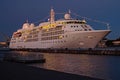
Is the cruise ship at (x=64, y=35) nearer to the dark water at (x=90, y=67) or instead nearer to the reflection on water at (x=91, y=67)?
Answer: the reflection on water at (x=91, y=67)

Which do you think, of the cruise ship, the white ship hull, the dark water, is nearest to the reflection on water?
the dark water

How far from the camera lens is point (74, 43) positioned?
249ft

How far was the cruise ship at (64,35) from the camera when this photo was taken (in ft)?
241

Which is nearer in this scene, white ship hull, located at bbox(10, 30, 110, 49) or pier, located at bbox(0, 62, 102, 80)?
pier, located at bbox(0, 62, 102, 80)

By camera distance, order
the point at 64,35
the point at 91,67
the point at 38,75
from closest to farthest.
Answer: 1. the point at 38,75
2. the point at 91,67
3. the point at 64,35

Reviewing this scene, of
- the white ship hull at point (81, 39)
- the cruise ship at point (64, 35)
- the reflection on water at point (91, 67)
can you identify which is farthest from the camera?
the cruise ship at point (64, 35)

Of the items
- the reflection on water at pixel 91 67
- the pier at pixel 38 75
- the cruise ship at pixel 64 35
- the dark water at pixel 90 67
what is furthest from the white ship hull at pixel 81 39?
the pier at pixel 38 75

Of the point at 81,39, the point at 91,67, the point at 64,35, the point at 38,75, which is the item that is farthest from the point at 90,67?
the point at 64,35

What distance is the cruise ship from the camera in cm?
7338

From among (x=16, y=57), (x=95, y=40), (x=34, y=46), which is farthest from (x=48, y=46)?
(x=16, y=57)

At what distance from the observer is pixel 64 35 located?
3093 inches

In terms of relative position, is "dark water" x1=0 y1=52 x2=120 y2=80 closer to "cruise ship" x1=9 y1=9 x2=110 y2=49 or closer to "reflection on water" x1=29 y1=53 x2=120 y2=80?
"reflection on water" x1=29 y1=53 x2=120 y2=80

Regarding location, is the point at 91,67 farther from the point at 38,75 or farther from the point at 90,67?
the point at 38,75

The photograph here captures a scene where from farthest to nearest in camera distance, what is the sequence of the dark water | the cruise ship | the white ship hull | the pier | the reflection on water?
the cruise ship
the white ship hull
the reflection on water
the dark water
the pier
